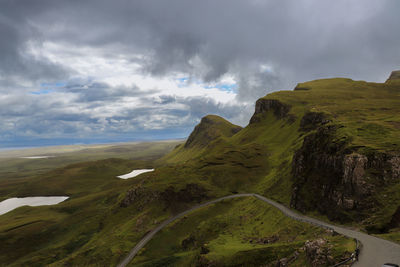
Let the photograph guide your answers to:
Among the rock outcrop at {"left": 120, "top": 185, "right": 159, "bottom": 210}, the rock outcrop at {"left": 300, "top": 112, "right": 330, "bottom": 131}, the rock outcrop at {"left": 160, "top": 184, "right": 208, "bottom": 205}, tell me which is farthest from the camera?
the rock outcrop at {"left": 300, "top": 112, "right": 330, "bottom": 131}

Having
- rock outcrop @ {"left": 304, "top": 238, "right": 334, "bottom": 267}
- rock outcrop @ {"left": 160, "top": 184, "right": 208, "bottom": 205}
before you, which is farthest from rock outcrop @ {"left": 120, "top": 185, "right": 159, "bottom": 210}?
rock outcrop @ {"left": 304, "top": 238, "right": 334, "bottom": 267}

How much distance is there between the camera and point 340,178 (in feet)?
245

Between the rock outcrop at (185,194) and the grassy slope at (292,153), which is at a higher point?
the grassy slope at (292,153)

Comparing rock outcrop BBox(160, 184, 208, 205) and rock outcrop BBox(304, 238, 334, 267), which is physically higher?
rock outcrop BBox(304, 238, 334, 267)

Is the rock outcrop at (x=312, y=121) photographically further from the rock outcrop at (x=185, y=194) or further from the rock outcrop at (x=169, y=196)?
the rock outcrop at (x=185, y=194)

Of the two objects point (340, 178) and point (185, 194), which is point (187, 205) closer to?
point (185, 194)

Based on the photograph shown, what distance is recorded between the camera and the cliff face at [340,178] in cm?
6575

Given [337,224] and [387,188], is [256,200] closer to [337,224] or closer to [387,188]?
[337,224]

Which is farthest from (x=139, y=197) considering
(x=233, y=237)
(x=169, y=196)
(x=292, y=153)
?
(x=292, y=153)

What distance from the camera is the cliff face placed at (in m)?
65.8

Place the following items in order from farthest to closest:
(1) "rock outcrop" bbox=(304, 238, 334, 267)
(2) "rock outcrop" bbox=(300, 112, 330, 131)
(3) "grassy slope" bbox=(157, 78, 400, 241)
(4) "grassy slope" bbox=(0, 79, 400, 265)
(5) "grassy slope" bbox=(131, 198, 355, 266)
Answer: (2) "rock outcrop" bbox=(300, 112, 330, 131), (4) "grassy slope" bbox=(0, 79, 400, 265), (3) "grassy slope" bbox=(157, 78, 400, 241), (5) "grassy slope" bbox=(131, 198, 355, 266), (1) "rock outcrop" bbox=(304, 238, 334, 267)

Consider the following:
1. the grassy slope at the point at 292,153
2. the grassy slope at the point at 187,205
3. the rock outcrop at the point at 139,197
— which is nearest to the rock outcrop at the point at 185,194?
the grassy slope at the point at 187,205

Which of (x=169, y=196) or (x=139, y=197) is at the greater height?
(x=169, y=196)

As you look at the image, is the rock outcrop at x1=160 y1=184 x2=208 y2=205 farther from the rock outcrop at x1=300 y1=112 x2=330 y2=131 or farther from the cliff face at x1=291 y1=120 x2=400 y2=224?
the rock outcrop at x1=300 y1=112 x2=330 y2=131
